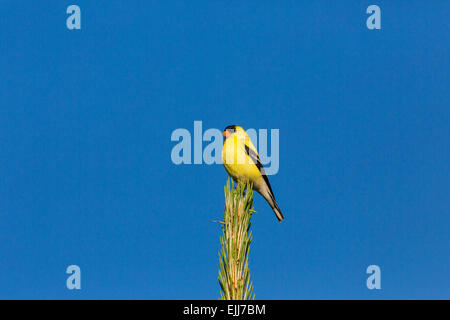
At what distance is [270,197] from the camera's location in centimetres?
667

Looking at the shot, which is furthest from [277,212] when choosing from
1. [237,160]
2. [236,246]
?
[236,246]

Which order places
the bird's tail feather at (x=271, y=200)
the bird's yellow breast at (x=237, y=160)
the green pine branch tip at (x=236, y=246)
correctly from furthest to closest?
the bird's tail feather at (x=271, y=200)
the bird's yellow breast at (x=237, y=160)
the green pine branch tip at (x=236, y=246)

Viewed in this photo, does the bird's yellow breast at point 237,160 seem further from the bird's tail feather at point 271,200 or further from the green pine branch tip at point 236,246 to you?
the green pine branch tip at point 236,246

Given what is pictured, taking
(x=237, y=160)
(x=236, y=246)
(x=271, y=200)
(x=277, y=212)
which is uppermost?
(x=237, y=160)

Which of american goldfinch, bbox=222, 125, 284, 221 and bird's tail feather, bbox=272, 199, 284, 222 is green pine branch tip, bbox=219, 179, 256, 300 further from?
bird's tail feather, bbox=272, 199, 284, 222

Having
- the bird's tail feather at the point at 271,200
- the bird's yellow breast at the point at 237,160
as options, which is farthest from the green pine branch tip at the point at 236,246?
the bird's tail feather at the point at 271,200

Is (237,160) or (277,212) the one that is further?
(277,212)

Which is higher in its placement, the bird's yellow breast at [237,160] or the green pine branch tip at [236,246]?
the bird's yellow breast at [237,160]

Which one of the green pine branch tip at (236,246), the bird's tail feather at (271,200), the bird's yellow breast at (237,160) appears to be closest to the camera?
the green pine branch tip at (236,246)

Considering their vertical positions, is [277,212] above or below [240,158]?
below

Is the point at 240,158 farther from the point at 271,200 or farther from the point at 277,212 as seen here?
the point at 277,212

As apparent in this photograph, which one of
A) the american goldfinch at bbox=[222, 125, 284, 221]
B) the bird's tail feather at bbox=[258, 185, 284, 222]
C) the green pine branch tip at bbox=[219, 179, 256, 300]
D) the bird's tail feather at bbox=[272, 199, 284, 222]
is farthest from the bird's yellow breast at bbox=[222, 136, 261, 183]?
the green pine branch tip at bbox=[219, 179, 256, 300]
